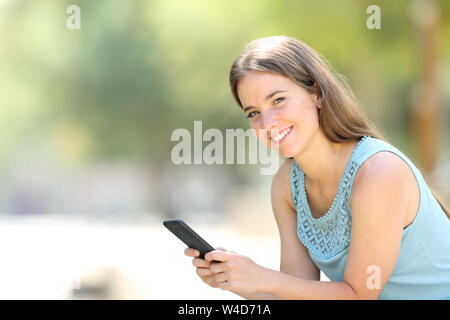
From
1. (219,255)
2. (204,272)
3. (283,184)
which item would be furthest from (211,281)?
(283,184)

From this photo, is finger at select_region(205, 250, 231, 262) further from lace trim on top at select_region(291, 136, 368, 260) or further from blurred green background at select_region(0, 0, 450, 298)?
blurred green background at select_region(0, 0, 450, 298)

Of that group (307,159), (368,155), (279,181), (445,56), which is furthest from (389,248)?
(445,56)

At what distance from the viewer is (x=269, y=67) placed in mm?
2299

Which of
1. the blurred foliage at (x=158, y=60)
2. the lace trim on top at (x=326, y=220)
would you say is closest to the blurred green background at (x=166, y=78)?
the blurred foliage at (x=158, y=60)

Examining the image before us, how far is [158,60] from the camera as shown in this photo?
1517 cm

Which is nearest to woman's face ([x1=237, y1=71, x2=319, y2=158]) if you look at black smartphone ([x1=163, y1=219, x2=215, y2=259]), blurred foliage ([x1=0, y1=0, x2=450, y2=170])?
black smartphone ([x1=163, y1=219, x2=215, y2=259])

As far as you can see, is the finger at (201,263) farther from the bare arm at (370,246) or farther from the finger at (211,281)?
the bare arm at (370,246)

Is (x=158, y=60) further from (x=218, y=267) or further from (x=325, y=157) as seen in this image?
(x=218, y=267)

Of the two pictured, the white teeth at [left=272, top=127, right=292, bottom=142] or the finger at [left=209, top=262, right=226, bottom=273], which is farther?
the white teeth at [left=272, top=127, right=292, bottom=142]

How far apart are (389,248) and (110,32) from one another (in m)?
14.2

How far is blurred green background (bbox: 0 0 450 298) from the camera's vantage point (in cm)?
1017

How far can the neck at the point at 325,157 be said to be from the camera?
2.38 metres
